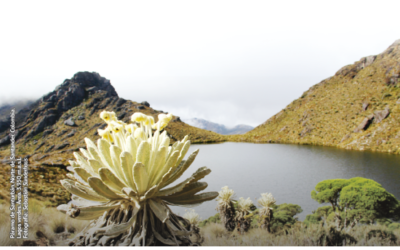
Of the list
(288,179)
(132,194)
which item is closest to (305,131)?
(288,179)

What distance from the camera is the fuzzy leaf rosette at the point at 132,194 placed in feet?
4.33

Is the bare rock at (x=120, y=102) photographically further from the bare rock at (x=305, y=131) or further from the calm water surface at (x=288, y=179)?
the bare rock at (x=305, y=131)

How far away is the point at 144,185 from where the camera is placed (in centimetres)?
143

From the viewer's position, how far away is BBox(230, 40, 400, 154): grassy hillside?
126 feet

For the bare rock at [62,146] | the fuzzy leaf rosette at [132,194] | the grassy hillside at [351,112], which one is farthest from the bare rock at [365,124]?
the bare rock at [62,146]

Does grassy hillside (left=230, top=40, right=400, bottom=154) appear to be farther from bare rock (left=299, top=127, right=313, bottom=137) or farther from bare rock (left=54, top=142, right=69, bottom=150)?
bare rock (left=54, top=142, right=69, bottom=150)

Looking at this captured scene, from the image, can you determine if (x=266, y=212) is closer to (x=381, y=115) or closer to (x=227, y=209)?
(x=227, y=209)

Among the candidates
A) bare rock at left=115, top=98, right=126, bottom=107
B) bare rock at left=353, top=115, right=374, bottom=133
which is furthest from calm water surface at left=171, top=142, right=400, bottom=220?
bare rock at left=115, top=98, right=126, bottom=107

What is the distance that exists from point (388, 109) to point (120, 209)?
56.8 m

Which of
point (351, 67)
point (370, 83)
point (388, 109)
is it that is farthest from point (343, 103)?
point (351, 67)

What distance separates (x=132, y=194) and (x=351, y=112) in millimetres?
64139

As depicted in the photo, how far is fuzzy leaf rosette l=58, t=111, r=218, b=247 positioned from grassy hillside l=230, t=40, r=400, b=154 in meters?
41.3

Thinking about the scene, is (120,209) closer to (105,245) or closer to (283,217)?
(105,245)

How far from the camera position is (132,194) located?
131 centimetres
